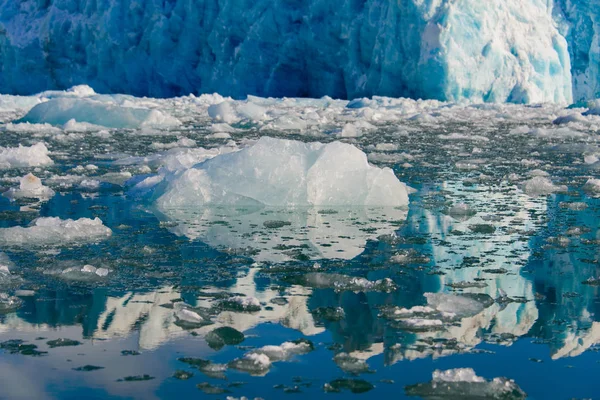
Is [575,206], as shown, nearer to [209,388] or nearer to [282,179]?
[282,179]

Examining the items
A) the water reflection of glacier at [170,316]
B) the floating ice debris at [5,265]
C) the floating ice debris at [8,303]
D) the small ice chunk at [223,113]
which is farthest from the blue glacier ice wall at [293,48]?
the floating ice debris at [8,303]

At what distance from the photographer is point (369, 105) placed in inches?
563

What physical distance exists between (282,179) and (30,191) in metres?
1.52

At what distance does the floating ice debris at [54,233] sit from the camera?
3.20 meters

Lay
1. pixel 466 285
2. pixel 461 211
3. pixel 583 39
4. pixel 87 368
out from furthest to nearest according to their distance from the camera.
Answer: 1. pixel 583 39
2. pixel 461 211
3. pixel 466 285
4. pixel 87 368

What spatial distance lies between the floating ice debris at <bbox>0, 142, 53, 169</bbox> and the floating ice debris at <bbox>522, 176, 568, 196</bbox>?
3630mm

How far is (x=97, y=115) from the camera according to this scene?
10.5 metres

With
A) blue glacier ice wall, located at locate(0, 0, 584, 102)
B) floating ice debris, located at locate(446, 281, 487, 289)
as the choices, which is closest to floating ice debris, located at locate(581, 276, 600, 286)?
floating ice debris, located at locate(446, 281, 487, 289)

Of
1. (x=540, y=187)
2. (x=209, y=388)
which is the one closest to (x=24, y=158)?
(x=540, y=187)

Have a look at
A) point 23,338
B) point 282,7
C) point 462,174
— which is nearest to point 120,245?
point 23,338

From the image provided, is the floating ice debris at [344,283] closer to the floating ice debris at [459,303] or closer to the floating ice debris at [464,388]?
the floating ice debris at [459,303]

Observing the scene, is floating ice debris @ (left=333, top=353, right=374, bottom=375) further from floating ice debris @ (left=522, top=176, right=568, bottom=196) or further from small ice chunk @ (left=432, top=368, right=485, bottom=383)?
floating ice debris @ (left=522, top=176, right=568, bottom=196)

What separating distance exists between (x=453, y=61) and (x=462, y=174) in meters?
10.0

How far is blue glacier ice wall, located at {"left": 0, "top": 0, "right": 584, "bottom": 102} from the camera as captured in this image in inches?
612
